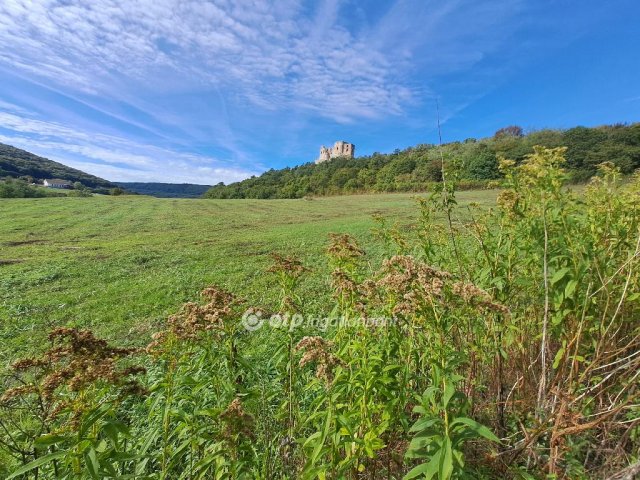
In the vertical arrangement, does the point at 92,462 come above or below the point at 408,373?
below

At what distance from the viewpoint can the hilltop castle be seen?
181375mm

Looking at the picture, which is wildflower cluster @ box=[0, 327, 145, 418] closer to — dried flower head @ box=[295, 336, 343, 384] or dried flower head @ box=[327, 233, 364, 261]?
dried flower head @ box=[295, 336, 343, 384]

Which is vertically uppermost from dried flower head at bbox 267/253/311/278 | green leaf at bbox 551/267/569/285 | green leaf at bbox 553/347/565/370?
green leaf at bbox 551/267/569/285

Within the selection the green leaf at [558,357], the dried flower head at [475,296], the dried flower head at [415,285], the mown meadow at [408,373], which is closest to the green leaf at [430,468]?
the mown meadow at [408,373]

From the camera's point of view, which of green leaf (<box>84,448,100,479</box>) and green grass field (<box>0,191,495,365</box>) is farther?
green grass field (<box>0,191,495,365</box>)

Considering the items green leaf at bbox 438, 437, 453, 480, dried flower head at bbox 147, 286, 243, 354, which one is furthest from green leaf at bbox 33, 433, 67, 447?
green leaf at bbox 438, 437, 453, 480

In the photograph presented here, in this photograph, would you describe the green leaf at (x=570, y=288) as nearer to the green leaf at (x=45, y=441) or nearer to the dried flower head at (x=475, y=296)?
the dried flower head at (x=475, y=296)

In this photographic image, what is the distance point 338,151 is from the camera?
185375 millimetres

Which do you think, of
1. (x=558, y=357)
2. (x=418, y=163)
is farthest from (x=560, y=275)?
(x=418, y=163)

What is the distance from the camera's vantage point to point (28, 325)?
8.00 meters

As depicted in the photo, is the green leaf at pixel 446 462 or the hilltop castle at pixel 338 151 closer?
the green leaf at pixel 446 462

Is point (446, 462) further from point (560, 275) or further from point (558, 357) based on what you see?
point (560, 275)

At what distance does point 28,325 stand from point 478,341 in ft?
32.3

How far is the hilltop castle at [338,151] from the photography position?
181375mm
